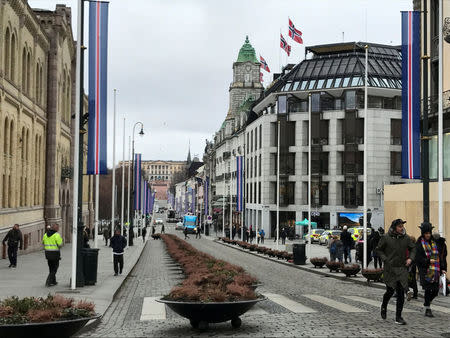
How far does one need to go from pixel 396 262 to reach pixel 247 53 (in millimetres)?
131219

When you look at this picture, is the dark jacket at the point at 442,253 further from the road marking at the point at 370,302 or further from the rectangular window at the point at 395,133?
the rectangular window at the point at 395,133

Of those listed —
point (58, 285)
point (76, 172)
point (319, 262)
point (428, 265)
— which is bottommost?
point (319, 262)

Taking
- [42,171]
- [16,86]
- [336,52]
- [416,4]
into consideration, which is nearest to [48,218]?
[42,171]

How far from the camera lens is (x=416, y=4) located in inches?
1193

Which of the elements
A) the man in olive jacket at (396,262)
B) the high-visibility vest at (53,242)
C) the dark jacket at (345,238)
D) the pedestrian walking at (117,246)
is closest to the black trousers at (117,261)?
the pedestrian walking at (117,246)

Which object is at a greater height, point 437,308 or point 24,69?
point 24,69

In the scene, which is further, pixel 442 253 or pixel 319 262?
pixel 319 262

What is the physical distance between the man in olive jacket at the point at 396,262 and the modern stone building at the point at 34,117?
2432 centimetres

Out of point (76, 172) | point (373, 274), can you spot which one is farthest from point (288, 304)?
point (373, 274)

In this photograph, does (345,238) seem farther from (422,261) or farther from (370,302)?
(422,261)

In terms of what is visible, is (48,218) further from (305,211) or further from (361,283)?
(305,211)

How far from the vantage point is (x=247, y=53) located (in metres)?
140

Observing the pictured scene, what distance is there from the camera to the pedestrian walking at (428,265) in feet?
41.5

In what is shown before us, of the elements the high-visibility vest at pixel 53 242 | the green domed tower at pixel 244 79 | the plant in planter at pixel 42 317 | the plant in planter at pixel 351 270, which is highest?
the green domed tower at pixel 244 79
